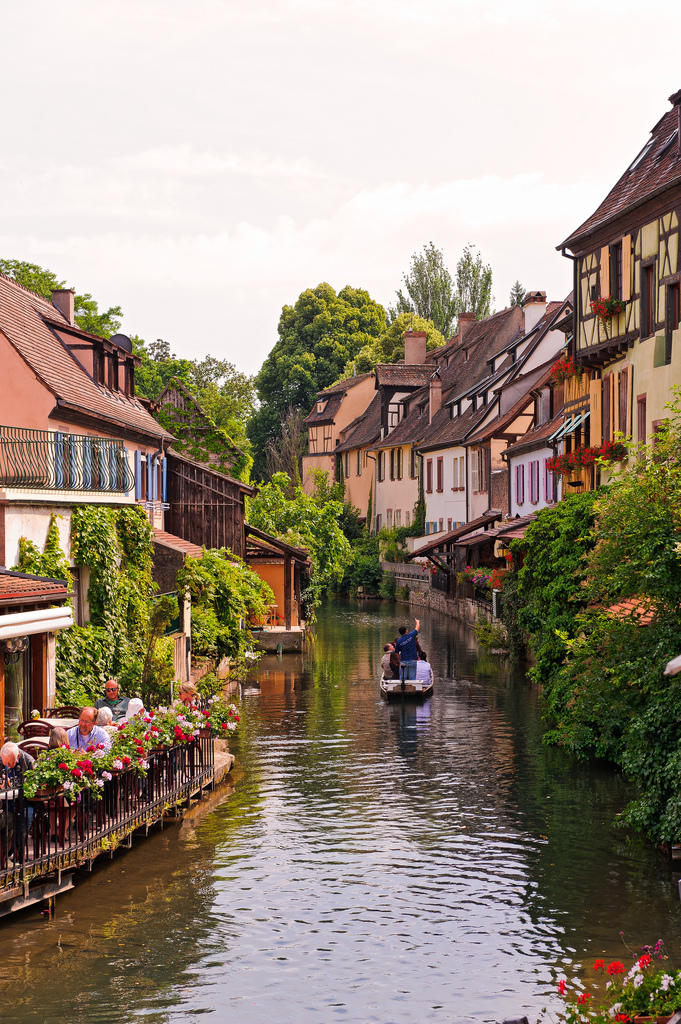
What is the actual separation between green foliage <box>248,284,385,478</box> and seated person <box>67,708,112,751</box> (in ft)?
240

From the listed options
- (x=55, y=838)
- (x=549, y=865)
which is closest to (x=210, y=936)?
(x=55, y=838)

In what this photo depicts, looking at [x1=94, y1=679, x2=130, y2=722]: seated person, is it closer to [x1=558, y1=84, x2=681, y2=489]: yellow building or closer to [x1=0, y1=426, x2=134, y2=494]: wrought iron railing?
[x1=0, y1=426, x2=134, y2=494]: wrought iron railing

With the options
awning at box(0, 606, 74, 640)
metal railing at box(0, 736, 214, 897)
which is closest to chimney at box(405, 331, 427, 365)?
metal railing at box(0, 736, 214, 897)

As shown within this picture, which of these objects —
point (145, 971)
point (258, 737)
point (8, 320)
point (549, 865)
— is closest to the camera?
point (145, 971)

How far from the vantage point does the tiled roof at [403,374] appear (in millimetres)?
69875

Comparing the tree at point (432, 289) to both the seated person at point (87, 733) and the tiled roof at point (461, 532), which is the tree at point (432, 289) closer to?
the tiled roof at point (461, 532)

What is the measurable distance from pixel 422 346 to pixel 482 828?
5925 cm

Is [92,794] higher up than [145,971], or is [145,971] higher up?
[92,794]

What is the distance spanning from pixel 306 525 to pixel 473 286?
51.5 metres

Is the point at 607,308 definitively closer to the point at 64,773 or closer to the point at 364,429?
the point at 64,773

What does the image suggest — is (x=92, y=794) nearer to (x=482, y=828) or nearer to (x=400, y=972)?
(x=400, y=972)

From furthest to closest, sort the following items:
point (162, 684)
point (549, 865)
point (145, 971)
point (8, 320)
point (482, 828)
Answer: point (8, 320), point (162, 684), point (482, 828), point (549, 865), point (145, 971)

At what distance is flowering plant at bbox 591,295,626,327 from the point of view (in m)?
26.3

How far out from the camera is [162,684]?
20.8 m
